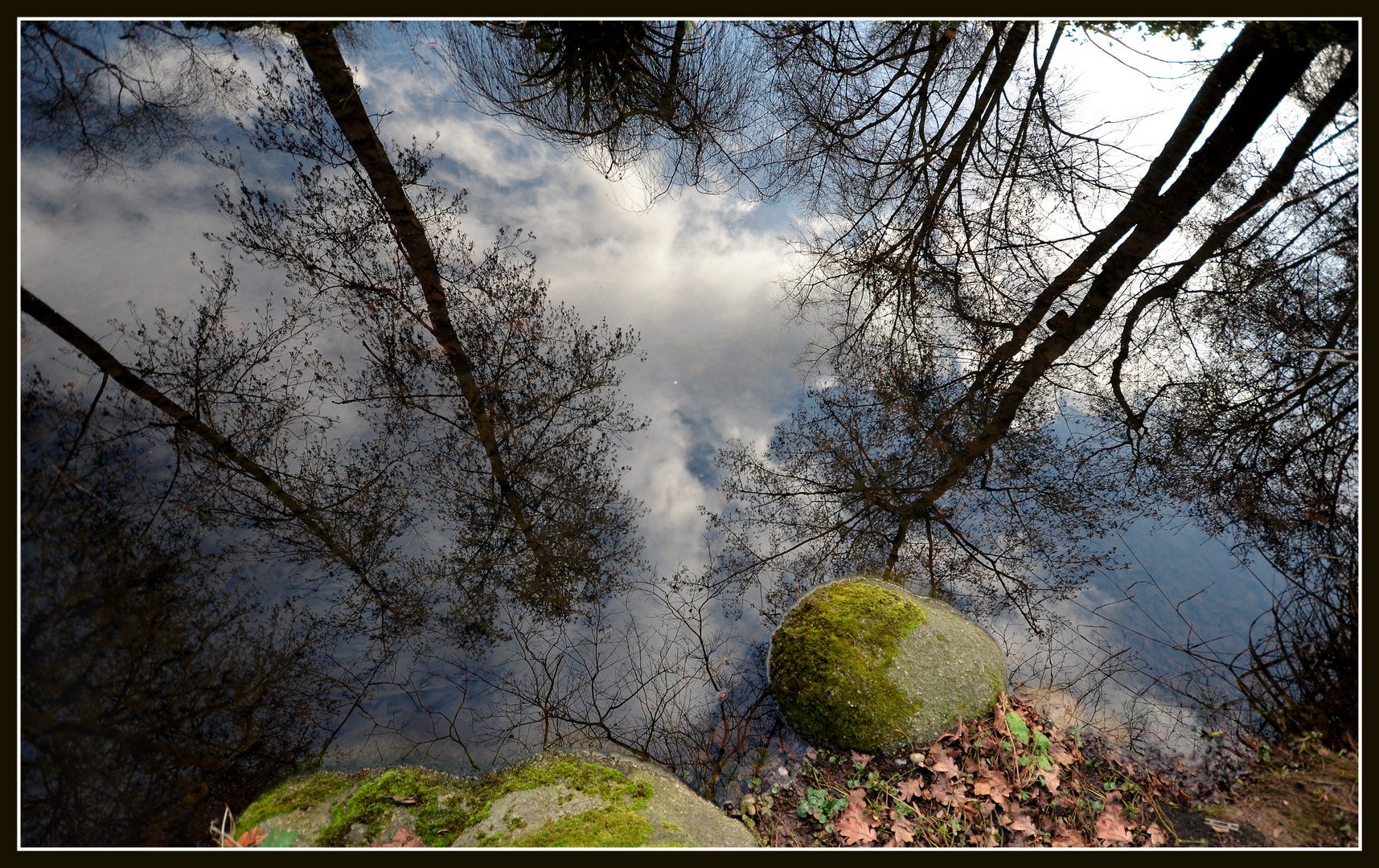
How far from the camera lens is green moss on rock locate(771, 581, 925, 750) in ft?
8.95

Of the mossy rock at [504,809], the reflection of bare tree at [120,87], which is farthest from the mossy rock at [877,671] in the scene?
the reflection of bare tree at [120,87]

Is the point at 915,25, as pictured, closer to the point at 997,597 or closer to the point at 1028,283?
the point at 1028,283

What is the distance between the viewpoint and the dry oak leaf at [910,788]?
2.59m

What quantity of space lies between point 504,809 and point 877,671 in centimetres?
196

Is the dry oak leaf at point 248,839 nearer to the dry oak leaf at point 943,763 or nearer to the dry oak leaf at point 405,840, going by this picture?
the dry oak leaf at point 405,840

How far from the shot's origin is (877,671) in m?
2.79

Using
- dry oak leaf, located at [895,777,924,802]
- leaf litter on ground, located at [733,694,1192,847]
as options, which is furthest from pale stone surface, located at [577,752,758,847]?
dry oak leaf, located at [895,777,924,802]

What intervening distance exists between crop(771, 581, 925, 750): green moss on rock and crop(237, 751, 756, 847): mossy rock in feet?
2.16

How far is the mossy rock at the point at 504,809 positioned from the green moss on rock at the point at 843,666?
0.66m

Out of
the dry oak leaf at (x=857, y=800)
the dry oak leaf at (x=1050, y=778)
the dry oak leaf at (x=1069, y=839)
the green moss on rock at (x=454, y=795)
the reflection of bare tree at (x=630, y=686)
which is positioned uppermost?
→ the reflection of bare tree at (x=630, y=686)

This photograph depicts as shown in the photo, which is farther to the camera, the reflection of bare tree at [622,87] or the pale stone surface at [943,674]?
the reflection of bare tree at [622,87]
